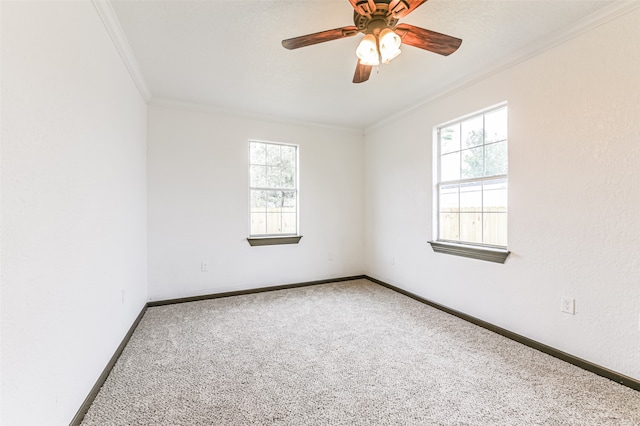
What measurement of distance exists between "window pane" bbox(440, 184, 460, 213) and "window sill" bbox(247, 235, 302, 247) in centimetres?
199

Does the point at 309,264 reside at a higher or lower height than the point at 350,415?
higher

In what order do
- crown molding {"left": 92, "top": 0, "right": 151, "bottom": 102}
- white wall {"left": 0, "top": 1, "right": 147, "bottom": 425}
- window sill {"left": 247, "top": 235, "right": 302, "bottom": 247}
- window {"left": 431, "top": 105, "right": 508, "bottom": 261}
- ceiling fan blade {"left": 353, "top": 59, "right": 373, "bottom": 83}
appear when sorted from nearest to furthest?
white wall {"left": 0, "top": 1, "right": 147, "bottom": 425}, crown molding {"left": 92, "top": 0, "right": 151, "bottom": 102}, ceiling fan blade {"left": 353, "top": 59, "right": 373, "bottom": 83}, window {"left": 431, "top": 105, "right": 508, "bottom": 261}, window sill {"left": 247, "top": 235, "right": 302, "bottom": 247}

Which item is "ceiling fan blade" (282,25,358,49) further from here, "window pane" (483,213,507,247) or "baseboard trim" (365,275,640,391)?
"baseboard trim" (365,275,640,391)

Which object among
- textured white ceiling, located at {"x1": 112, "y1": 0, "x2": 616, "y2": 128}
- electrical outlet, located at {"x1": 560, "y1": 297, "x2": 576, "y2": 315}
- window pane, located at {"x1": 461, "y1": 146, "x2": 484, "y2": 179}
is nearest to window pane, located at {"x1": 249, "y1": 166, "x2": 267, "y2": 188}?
textured white ceiling, located at {"x1": 112, "y1": 0, "x2": 616, "y2": 128}

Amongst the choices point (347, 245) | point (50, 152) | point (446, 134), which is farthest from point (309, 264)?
point (50, 152)

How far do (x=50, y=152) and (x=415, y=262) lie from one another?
347 centimetres

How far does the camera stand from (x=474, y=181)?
9.48ft

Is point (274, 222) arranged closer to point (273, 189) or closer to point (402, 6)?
point (273, 189)

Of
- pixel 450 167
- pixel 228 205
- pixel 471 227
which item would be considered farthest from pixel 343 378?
pixel 228 205

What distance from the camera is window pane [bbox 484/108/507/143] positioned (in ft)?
8.58

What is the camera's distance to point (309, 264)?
4242 mm

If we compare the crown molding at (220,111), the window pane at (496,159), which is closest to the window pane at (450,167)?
the window pane at (496,159)

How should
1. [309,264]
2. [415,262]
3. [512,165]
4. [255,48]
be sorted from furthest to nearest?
[309,264]
[415,262]
[512,165]
[255,48]

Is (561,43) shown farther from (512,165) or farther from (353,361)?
(353,361)
